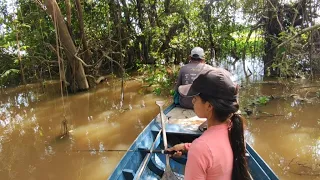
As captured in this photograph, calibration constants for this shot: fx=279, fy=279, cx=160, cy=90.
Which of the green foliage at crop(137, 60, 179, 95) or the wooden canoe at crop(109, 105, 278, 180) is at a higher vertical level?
the green foliage at crop(137, 60, 179, 95)

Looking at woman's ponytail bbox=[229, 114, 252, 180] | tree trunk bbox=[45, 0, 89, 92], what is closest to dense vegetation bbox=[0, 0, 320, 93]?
tree trunk bbox=[45, 0, 89, 92]

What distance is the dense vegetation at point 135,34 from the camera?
27.8ft

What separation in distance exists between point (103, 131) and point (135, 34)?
6.77 meters

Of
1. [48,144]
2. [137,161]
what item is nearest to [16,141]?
[48,144]

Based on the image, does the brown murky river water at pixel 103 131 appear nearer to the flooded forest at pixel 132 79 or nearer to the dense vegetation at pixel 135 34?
the flooded forest at pixel 132 79

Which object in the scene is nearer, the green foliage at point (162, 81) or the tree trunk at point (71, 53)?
the tree trunk at point (71, 53)

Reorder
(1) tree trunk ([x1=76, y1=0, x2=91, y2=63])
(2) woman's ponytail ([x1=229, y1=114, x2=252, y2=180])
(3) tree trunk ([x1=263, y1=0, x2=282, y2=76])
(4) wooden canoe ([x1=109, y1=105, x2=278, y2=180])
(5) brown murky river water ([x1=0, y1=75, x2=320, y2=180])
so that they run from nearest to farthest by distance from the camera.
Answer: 1. (2) woman's ponytail ([x1=229, y1=114, x2=252, y2=180])
2. (4) wooden canoe ([x1=109, y1=105, x2=278, y2=180])
3. (5) brown murky river water ([x1=0, y1=75, x2=320, y2=180])
4. (1) tree trunk ([x1=76, y1=0, x2=91, y2=63])
5. (3) tree trunk ([x1=263, y1=0, x2=282, y2=76])

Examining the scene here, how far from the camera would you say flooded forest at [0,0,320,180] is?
4.88 m

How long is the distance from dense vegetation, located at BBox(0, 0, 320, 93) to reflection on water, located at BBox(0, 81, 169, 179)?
86cm

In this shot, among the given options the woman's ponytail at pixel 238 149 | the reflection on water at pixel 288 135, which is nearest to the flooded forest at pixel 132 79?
the reflection on water at pixel 288 135

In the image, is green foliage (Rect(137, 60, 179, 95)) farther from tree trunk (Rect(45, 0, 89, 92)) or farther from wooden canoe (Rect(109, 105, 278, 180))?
wooden canoe (Rect(109, 105, 278, 180))

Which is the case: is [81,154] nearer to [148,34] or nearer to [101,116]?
[101,116]

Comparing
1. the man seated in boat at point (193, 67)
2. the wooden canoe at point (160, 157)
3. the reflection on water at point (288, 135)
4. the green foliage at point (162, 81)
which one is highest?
the man seated in boat at point (193, 67)

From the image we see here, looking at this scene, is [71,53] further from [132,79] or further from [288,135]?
[288,135]
